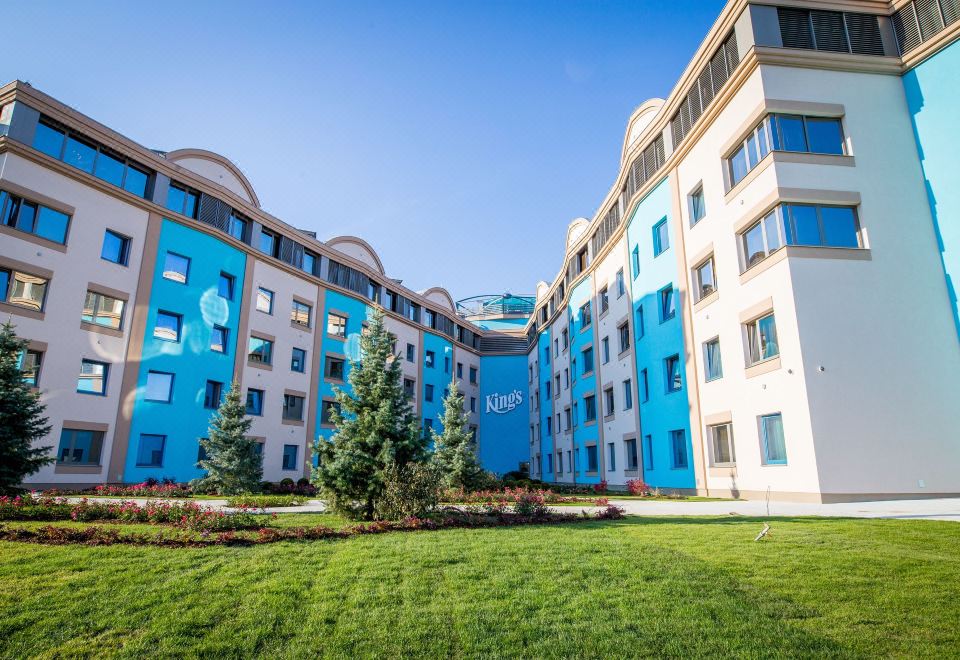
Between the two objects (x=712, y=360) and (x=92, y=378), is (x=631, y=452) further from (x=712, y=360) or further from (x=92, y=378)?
(x=92, y=378)

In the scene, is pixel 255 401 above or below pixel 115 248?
below

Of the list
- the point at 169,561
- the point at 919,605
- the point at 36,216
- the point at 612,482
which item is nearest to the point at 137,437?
the point at 36,216

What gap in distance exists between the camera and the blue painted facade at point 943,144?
17.0 meters

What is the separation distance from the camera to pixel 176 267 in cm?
2861

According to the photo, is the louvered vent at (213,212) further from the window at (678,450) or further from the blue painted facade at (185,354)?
the window at (678,450)

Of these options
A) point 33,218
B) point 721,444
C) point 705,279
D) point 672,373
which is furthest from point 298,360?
point 721,444

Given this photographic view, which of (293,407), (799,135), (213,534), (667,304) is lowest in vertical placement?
(213,534)

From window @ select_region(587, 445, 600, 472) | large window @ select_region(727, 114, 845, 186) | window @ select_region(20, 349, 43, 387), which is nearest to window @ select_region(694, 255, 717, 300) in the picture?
large window @ select_region(727, 114, 845, 186)

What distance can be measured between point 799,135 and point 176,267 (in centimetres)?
2872

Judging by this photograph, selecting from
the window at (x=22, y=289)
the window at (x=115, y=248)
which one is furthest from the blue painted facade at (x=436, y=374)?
the window at (x=22, y=289)

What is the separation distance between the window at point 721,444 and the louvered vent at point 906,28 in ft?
47.5

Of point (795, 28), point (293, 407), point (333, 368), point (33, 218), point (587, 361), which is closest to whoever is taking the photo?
point (795, 28)

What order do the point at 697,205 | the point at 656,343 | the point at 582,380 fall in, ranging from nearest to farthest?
the point at 697,205, the point at 656,343, the point at 582,380

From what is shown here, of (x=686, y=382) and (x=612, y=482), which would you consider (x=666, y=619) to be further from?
(x=612, y=482)
